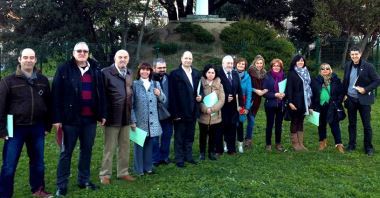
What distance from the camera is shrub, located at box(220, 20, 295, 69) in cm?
1763

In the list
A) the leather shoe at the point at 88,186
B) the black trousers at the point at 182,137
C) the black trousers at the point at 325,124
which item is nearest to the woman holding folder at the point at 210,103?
the black trousers at the point at 182,137

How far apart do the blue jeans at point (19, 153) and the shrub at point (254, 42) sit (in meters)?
11.9

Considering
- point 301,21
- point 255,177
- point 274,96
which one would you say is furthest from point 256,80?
point 301,21

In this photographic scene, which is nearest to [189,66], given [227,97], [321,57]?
[227,97]

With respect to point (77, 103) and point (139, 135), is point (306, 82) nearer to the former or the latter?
point (139, 135)

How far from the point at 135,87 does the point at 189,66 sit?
106cm

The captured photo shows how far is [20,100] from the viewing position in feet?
19.4

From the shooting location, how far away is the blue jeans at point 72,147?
6186 millimetres

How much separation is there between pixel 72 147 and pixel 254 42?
13008mm

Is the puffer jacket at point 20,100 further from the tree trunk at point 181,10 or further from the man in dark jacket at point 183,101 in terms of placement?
the tree trunk at point 181,10

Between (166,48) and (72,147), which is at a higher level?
(166,48)

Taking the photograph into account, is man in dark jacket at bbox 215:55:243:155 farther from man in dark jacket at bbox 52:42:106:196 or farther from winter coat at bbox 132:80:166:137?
man in dark jacket at bbox 52:42:106:196

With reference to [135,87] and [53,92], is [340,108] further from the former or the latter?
[53,92]

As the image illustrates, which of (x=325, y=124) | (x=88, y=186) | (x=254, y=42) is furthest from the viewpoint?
(x=254, y=42)
